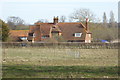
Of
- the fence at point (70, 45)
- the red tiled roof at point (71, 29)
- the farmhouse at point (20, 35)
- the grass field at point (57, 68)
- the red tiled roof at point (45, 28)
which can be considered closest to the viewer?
the grass field at point (57, 68)

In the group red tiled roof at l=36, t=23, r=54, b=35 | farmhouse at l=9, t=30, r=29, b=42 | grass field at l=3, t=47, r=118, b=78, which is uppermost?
red tiled roof at l=36, t=23, r=54, b=35

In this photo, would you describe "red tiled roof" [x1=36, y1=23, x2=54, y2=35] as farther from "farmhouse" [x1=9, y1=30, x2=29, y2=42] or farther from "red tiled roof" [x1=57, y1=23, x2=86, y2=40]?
"farmhouse" [x1=9, y1=30, x2=29, y2=42]

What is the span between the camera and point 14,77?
315 inches

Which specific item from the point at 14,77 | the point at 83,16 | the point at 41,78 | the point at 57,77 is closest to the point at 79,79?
the point at 57,77

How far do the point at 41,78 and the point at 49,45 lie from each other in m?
26.5

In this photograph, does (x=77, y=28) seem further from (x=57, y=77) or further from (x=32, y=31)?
(x=57, y=77)

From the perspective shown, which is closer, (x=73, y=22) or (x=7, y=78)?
(x=7, y=78)

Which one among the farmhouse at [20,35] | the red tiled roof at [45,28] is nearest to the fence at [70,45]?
the red tiled roof at [45,28]

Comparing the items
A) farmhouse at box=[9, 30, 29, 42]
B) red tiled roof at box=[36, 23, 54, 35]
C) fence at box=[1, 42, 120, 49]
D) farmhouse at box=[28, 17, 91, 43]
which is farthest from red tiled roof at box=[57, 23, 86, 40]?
fence at box=[1, 42, 120, 49]

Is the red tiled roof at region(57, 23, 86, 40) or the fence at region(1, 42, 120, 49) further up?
the red tiled roof at region(57, 23, 86, 40)

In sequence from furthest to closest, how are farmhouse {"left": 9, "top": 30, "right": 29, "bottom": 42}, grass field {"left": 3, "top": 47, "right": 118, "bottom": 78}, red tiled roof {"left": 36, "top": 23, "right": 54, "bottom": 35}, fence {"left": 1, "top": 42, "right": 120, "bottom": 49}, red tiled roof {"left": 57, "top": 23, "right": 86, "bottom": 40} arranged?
farmhouse {"left": 9, "top": 30, "right": 29, "bottom": 42}, red tiled roof {"left": 57, "top": 23, "right": 86, "bottom": 40}, red tiled roof {"left": 36, "top": 23, "right": 54, "bottom": 35}, fence {"left": 1, "top": 42, "right": 120, "bottom": 49}, grass field {"left": 3, "top": 47, "right": 118, "bottom": 78}

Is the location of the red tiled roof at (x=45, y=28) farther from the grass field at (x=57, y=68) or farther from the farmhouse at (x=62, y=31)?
the grass field at (x=57, y=68)

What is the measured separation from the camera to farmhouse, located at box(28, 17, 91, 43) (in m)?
51.2

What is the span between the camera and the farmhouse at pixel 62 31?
2015 inches
